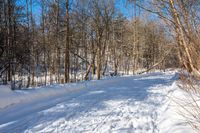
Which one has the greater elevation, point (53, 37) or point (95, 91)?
point (53, 37)

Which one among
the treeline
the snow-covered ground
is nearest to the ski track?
the snow-covered ground

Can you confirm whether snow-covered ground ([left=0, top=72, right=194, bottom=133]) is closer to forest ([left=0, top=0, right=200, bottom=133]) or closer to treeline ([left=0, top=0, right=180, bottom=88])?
forest ([left=0, top=0, right=200, bottom=133])

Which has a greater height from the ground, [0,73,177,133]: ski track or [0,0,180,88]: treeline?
[0,0,180,88]: treeline

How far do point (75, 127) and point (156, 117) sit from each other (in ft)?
9.06

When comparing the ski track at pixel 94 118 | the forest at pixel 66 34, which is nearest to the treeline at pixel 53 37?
the forest at pixel 66 34

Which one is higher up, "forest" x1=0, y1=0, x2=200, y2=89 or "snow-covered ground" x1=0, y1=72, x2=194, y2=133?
"forest" x1=0, y1=0, x2=200, y2=89

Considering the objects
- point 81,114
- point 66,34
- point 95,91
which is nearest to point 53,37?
point 66,34

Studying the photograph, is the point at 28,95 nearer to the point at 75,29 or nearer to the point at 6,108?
the point at 6,108

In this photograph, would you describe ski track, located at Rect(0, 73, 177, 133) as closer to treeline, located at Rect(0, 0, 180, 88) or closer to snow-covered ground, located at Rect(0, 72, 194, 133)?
snow-covered ground, located at Rect(0, 72, 194, 133)

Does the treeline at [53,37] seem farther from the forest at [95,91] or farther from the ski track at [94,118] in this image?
the ski track at [94,118]

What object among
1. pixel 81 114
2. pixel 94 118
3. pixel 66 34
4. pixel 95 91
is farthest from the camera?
pixel 66 34

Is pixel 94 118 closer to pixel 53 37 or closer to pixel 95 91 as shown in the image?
pixel 95 91

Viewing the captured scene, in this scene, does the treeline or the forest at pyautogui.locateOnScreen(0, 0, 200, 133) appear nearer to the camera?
the forest at pyautogui.locateOnScreen(0, 0, 200, 133)

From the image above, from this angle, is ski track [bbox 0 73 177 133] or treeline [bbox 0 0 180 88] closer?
ski track [bbox 0 73 177 133]
